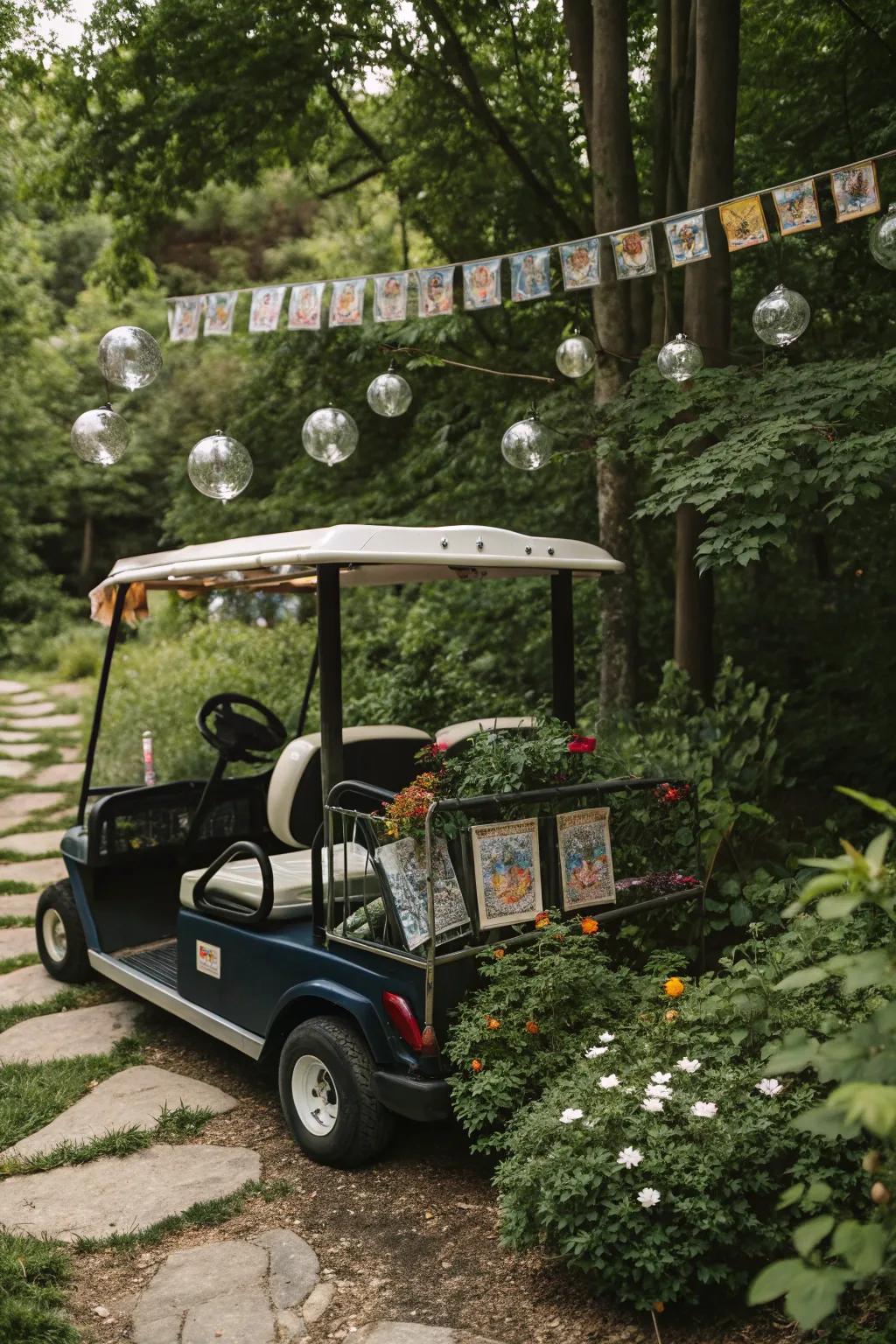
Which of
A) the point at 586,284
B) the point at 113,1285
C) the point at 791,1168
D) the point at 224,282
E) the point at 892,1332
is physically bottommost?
the point at 113,1285

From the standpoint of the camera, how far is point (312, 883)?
11.6 feet

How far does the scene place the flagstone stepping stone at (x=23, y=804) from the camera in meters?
9.14

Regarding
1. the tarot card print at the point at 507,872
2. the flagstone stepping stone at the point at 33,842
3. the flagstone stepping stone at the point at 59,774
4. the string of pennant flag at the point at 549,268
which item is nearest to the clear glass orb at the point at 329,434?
the string of pennant flag at the point at 549,268

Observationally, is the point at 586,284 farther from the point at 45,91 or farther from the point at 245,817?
the point at 45,91

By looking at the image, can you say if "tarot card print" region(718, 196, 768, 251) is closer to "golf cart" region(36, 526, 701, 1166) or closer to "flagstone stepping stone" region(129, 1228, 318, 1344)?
"golf cart" region(36, 526, 701, 1166)

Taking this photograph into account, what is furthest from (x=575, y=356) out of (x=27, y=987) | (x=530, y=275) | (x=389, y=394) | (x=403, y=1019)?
(x=27, y=987)

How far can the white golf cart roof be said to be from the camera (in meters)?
3.45

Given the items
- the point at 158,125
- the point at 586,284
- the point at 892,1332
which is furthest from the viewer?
the point at 158,125

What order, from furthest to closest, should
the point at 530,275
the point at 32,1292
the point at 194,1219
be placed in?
the point at 530,275 < the point at 194,1219 < the point at 32,1292

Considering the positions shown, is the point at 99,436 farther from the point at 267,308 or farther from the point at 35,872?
the point at 35,872

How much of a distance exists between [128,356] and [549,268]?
87.7 inches

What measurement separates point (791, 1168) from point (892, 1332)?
0.41m

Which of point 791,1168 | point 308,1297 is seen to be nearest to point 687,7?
point 791,1168

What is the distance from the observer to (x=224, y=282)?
757 inches
